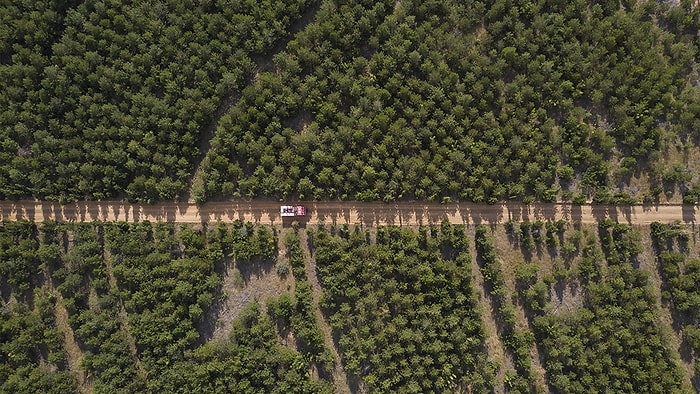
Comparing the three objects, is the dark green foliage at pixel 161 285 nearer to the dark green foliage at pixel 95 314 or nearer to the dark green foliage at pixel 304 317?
the dark green foliage at pixel 95 314

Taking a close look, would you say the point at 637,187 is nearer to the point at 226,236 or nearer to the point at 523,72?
the point at 523,72

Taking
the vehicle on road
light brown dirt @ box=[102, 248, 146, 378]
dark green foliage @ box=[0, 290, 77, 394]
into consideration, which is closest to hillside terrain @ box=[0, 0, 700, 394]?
light brown dirt @ box=[102, 248, 146, 378]

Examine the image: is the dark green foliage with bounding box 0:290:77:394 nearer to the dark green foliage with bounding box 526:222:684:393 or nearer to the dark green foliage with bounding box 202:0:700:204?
the dark green foliage with bounding box 202:0:700:204

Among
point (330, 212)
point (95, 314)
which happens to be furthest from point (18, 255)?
point (330, 212)

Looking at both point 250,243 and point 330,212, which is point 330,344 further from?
point 330,212

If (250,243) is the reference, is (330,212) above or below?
above

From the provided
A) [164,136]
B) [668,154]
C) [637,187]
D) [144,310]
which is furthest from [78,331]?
[668,154]

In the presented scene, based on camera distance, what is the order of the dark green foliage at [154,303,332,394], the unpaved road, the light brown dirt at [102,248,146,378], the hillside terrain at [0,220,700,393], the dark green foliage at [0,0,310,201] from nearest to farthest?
the dark green foliage at [154,303,332,394], the hillside terrain at [0,220,700,393], the dark green foliage at [0,0,310,201], the light brown dirt at [102,248,146,378], the unpaved road
